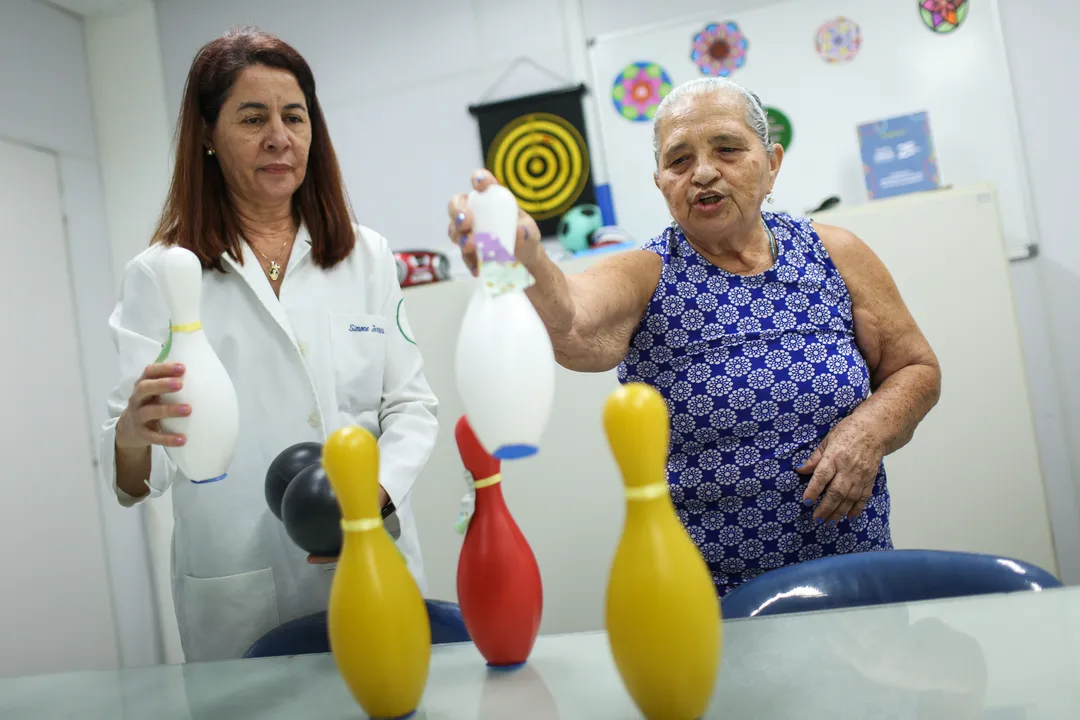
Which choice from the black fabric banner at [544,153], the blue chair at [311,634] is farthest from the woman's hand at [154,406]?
the black fabric banner at [544,153]

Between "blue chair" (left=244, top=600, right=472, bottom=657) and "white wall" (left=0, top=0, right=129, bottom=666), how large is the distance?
7.91 feet

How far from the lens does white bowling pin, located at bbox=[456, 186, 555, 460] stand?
0.66 meters

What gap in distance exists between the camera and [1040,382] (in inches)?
108

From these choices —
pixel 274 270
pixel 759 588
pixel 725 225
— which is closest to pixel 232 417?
pixel 274 270

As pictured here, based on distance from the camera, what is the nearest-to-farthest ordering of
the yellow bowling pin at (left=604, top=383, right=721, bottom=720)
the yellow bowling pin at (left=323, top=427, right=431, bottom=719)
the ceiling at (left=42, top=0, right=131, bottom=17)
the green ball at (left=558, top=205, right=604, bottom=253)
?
the yellow bowling pin at (left=604, top=383, right=721, bottom=720) → the yellow bowling pin at (left=323, top=427, right=431, bottom=719) → the green ball at (left=558, top=205, right=604, bottom=253) → the ceiling at (left=42, top=0, right=131, bottom=17)

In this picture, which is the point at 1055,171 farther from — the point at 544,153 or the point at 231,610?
the point at 231,610

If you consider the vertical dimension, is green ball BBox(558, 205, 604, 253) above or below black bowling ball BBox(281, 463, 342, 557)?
above

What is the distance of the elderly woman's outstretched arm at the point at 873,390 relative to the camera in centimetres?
122

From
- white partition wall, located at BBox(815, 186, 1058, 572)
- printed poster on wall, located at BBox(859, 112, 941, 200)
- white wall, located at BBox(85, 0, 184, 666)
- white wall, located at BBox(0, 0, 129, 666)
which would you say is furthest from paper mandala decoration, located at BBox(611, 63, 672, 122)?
white wall, located at BBox(0, 0, 129, 666)

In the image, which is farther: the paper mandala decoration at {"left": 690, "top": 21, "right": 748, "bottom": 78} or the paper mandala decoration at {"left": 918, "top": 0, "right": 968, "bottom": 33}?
the paper mandala decoration at {"left": 690, "top": 21, "right": 748, "bottom": 78}

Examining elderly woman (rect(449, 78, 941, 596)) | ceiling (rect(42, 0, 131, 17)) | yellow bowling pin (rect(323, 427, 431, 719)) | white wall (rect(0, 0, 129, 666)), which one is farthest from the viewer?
ceiling (rect(42, 0, 131, 17))

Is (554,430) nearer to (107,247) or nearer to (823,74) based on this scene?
(823,74)

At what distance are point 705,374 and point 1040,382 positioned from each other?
198 centimetres

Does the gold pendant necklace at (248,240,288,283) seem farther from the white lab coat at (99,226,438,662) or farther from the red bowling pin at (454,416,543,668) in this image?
the red bowling pin at (454,416,543,668)
